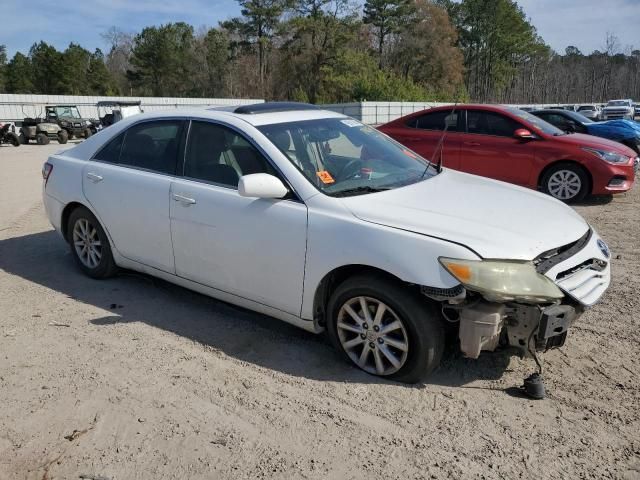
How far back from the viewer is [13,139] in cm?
2553

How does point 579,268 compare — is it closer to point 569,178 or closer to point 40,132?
point 569,178

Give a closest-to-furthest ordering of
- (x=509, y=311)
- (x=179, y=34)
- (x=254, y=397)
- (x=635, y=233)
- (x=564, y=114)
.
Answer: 1. (x=509, y=311)
2. (x=254, y=397)
3. (x=635, y=233)
4. (x=564, y=114)
5. (x=179, y=34)

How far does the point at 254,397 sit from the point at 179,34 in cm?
6659

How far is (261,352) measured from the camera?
12.3 ft

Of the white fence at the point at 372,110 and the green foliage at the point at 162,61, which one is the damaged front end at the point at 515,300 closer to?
the white fence at the point at 372,110

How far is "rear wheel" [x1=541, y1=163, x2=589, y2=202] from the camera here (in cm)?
854

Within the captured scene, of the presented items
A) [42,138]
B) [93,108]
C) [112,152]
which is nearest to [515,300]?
[112,152]

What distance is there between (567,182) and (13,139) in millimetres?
25074

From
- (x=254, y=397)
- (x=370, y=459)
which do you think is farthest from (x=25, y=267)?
(x=370, y=459)

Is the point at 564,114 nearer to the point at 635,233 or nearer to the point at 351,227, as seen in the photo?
the point at 635,233

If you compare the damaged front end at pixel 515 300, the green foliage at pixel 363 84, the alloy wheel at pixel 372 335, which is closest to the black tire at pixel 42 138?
the green foliage at pixel 363 84

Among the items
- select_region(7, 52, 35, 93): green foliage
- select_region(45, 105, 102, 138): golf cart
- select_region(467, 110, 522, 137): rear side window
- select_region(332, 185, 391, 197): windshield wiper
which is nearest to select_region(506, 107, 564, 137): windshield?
select_region(467, 110, 522, 137): rear side window

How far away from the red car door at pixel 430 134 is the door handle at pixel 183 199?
5.82 m

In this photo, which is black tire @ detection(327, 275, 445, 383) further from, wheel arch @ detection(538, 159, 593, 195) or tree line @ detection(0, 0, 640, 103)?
tree line @ detection(0, 0, 640, 103)
